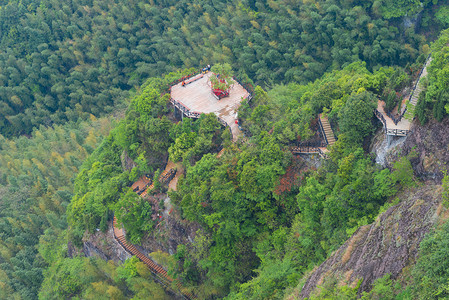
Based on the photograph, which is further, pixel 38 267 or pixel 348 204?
pixel 38 267

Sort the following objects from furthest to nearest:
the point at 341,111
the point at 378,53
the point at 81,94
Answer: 1. the point at 81,94
2. the point at 378,53
3. the point at 341,111

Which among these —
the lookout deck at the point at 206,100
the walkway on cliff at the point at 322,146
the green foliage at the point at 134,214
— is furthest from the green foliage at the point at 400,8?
the green foliage at the point at 134,214

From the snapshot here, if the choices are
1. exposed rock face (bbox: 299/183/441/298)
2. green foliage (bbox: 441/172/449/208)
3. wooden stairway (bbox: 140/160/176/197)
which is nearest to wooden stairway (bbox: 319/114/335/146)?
exposed rock face (bbox: 299/183/441/298)

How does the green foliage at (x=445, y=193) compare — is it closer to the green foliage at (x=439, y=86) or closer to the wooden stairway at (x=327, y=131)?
the green foliage at (x=439, y=86)

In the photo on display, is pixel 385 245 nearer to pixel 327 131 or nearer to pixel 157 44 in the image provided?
pixel 327 131

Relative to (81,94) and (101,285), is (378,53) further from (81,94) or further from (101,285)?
(81,94)

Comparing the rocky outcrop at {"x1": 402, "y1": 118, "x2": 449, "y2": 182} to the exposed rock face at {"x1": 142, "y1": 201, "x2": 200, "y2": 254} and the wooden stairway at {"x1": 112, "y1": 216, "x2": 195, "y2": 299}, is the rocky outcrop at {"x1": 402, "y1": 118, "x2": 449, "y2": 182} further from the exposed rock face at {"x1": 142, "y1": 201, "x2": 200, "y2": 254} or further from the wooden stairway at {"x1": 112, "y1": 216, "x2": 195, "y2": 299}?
the wooden stairway at {"x1": 112, "y1": 216, "x2": 195, "y2": 299}

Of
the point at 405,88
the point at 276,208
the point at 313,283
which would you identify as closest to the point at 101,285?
the point at 276,208
